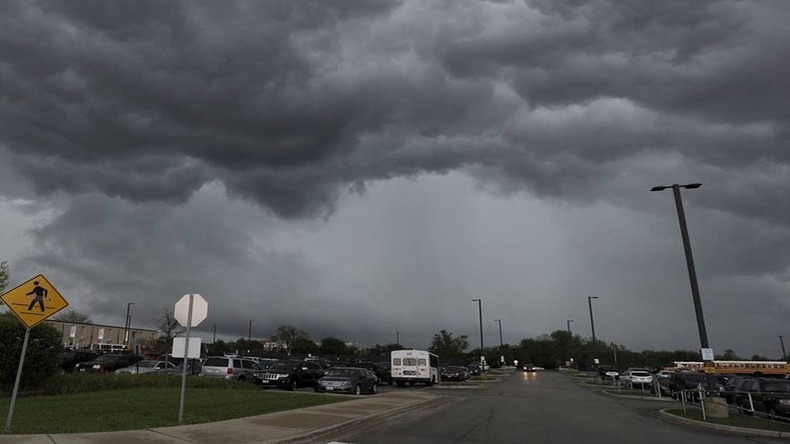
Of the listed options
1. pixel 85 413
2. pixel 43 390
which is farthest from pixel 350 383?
pixel 85 413

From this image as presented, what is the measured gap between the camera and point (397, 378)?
134ft

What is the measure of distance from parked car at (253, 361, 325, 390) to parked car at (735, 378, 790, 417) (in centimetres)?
1970

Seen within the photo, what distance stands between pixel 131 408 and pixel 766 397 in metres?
21.3

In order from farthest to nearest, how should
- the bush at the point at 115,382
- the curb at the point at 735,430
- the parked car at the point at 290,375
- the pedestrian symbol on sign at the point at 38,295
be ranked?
the parked car at the point at 290,375 → the bush at the point at 115,382 → the curb at the point at 735,430 → the pedestrian symbol on sign at the point at 38,295

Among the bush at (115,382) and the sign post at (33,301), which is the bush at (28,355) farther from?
the sign post at (33,301)

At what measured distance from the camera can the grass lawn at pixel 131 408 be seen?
12.1 meters

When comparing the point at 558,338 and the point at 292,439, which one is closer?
the point at 292,439

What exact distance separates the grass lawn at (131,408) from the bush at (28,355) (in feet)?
5.19

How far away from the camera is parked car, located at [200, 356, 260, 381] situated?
2944 centimetres

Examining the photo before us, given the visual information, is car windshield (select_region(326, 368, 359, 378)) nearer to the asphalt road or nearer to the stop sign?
the asphalt road

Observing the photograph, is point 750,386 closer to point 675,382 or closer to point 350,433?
point 675,382

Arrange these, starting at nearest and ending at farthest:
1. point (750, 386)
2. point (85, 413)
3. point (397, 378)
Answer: point (85, 413), point (750, 386), point (397, 378)

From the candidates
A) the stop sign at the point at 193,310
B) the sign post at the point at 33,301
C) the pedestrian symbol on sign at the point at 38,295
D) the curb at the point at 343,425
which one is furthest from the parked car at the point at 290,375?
the pedestrian symbol on sign at the point at 38,295

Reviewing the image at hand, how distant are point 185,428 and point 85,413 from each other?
10.9 feet
